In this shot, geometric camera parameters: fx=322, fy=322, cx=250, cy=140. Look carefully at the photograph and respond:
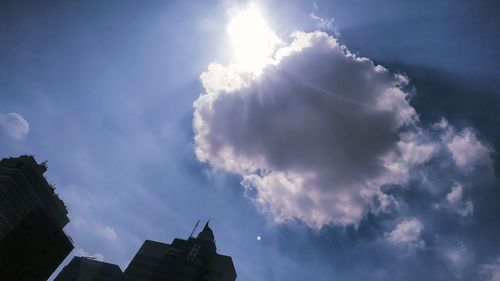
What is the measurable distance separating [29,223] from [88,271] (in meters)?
24.2

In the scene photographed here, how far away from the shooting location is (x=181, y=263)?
9175 cm

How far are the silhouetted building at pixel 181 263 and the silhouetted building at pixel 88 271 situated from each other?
15441 mm

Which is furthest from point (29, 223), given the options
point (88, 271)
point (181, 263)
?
point (181, 263)

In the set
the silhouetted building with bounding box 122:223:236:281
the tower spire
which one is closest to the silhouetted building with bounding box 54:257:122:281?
the silhouetted building with bounding box 122:223:236:281

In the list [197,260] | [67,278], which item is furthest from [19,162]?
[197,260]

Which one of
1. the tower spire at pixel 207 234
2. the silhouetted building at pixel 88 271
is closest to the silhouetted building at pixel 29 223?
the silhouetted building at pixel 88 271

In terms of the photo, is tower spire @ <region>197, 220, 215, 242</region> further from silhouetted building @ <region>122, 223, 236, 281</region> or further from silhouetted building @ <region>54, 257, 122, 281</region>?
silhouetted building @ <region>54, 257, 122, 281</region>

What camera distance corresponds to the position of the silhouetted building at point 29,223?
86.6 metres

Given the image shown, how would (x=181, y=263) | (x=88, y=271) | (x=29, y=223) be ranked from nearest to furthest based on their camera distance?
(x=181, y=263)
(x=29, y=223)
(x=88, y=271)

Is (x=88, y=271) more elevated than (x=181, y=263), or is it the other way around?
(x=181, y=263)

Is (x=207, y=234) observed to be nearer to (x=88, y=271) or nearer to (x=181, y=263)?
(x=181, y=263)

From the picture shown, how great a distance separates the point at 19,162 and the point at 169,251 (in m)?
48.9

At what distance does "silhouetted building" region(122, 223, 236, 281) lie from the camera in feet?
294

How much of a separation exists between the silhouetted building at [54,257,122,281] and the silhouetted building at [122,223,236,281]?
15441 mm
